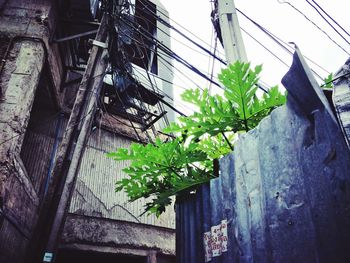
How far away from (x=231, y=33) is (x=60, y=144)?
313 cm

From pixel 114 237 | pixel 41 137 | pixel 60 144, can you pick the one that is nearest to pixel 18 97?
pixel 60 144

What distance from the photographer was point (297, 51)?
1.65 metres

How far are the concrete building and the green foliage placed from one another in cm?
136

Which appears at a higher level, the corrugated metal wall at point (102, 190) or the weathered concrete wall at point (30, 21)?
the weathered concrete wall at point (30, 21)

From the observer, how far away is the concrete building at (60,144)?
3.74m

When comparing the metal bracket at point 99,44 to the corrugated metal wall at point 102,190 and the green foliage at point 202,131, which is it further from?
the corrugated metal wall at point 102,190

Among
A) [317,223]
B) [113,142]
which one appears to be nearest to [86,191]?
[113,142]

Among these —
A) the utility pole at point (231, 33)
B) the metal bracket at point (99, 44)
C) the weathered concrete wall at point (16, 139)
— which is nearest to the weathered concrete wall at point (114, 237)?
the weathered concrete wall at point (16, 139)

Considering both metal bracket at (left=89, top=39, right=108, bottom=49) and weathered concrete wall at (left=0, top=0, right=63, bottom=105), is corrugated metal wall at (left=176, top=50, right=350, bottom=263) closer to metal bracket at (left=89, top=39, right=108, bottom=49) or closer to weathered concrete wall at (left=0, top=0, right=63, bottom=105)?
metal bracket at (left=89, top=39, right=108, bottom=49)

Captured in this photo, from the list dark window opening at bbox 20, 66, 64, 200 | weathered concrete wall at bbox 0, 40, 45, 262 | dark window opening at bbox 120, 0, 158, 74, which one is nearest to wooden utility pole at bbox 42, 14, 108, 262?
weathered concrete wall at bbox 0, 40, 45, 262

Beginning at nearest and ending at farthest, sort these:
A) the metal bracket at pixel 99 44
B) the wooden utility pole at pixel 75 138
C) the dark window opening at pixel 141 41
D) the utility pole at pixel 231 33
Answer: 1. the wooden utility pole at pixel 75 138
2. the utility pole at pixel 231 33
3. the metal bracket at pixel 99 44
4. the dark window opening at pixel 141 41

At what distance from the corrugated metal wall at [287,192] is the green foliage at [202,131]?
0.30 m

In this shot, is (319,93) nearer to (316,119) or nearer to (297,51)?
(316,119)

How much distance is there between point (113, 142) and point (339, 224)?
6.97m
